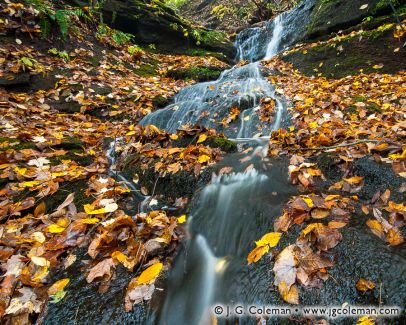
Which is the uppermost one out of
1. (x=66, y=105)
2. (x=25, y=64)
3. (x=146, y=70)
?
(x=146, y=70)

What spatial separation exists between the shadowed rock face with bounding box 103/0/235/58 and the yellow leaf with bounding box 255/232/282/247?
9.23 meters

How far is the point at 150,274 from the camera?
1.76 m

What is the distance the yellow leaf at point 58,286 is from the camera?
5.54 ft

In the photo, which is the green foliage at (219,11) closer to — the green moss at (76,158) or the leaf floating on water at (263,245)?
the green moss at (76,158)

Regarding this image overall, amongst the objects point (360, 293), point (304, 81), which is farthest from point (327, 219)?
point (304, 81)

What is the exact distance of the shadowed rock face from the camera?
29.7 feet

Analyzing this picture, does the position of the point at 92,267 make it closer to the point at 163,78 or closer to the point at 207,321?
the point at 207,321

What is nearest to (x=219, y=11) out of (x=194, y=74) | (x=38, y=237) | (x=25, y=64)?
(x=194, y=74)

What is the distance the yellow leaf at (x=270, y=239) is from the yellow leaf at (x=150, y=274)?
74cm

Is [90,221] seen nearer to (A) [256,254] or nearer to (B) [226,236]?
(B) [226,236]

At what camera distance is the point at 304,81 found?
19.9ft

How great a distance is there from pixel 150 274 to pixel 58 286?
0.62m

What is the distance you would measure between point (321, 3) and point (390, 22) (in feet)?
10.1
